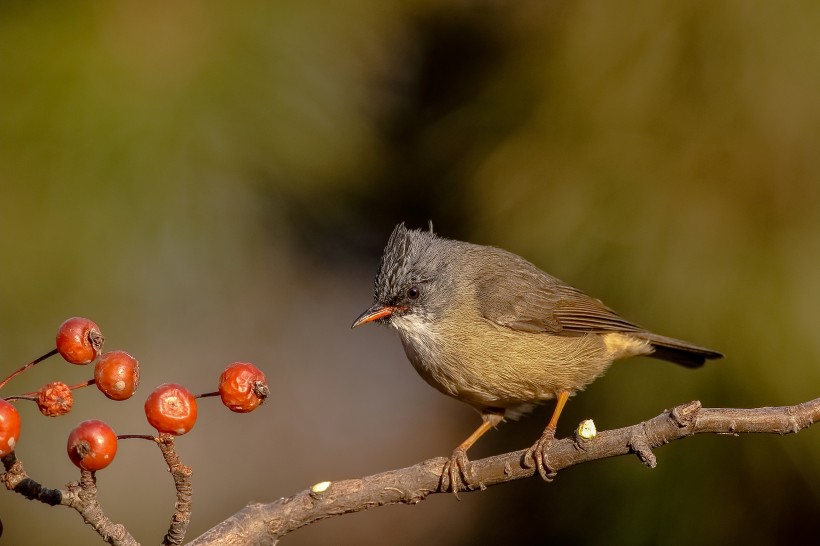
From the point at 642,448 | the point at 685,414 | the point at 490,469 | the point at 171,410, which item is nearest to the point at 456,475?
the point at 490,469

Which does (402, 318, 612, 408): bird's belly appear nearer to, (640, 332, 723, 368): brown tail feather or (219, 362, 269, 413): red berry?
(640, 332, 723, 368): brown tail feather

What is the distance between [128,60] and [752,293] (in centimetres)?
327

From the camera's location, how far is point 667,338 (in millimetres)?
4363

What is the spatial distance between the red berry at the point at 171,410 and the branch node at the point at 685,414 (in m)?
1.42

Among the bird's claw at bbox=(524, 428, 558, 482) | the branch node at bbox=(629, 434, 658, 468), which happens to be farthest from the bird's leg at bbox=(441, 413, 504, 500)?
the branch node at bbox=(629, 434, 658, 468)

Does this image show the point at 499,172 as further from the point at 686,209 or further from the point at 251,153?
the point at 251,153

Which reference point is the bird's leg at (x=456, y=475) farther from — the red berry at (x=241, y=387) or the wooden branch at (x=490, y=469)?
the red berry at (x=241, y=387)

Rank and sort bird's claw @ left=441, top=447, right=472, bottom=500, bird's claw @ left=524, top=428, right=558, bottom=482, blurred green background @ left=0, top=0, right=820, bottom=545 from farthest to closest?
1. blurred green background @ left=0, top=0, right=820, bottom=545
2. bird's claw @ left=441, top=447, right=472, bottom=500
3. bird's claw @ left=524, top=428, right=558, bottom=482

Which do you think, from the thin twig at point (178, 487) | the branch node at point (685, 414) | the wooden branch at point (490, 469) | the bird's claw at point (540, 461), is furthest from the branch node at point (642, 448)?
the thin twig at point (178, 487)

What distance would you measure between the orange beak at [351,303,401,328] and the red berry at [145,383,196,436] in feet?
7.24

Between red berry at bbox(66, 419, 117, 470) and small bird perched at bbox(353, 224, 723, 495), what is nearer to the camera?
red berry at bbox(66, 419, 117, 470)

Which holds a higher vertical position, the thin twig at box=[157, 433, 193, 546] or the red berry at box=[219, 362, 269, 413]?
the red berry at box=[219, 362, 269, 413]

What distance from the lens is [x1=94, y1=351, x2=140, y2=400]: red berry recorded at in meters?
2.08

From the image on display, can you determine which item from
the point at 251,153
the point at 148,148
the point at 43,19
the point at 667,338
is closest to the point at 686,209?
the point at 667,338
